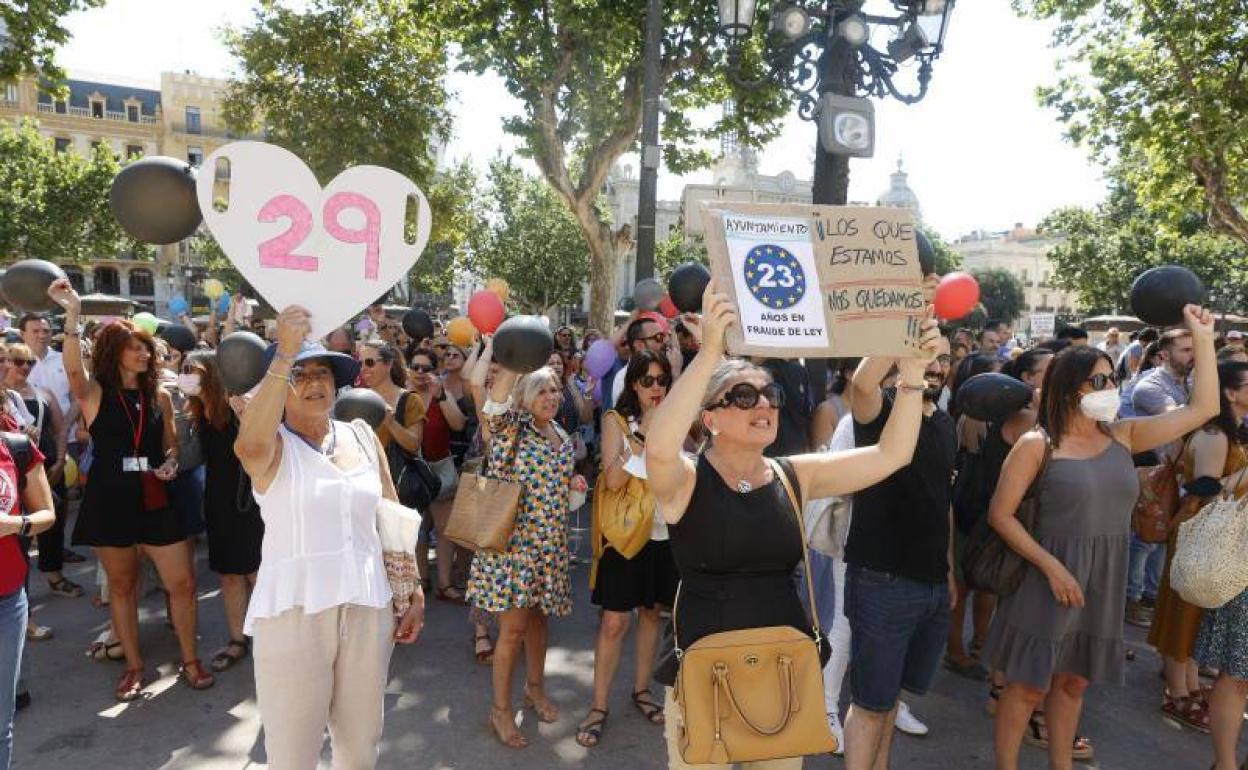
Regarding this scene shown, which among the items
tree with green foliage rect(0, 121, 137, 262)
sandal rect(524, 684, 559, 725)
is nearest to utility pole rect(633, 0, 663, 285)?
sandal rect(524, 684, 559, 725)

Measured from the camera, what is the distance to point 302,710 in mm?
2377

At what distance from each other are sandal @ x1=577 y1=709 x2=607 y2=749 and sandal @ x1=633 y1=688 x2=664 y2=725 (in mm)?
242

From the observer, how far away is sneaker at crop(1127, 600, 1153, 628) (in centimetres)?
550

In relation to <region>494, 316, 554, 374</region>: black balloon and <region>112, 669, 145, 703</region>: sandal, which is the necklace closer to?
<region>494, 316, 554, 374</region>: black balloon

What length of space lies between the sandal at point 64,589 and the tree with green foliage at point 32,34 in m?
7.72

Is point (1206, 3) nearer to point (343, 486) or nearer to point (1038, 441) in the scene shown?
point (1038, 441)

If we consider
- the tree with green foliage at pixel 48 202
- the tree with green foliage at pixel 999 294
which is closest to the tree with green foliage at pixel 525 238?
the tree with green foliage at pixel 48 202

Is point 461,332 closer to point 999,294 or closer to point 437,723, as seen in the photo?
point 437,723

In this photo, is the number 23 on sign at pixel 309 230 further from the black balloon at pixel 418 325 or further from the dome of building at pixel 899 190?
the dome of building at pixel 899 190

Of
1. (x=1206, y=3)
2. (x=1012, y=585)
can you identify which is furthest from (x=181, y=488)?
(x=1206, y=3)

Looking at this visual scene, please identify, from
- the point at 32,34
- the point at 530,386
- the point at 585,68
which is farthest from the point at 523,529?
the point at 32,34

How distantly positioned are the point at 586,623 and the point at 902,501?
2.83 meters

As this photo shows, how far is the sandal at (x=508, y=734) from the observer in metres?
3.58

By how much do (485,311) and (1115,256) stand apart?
39.5 m
